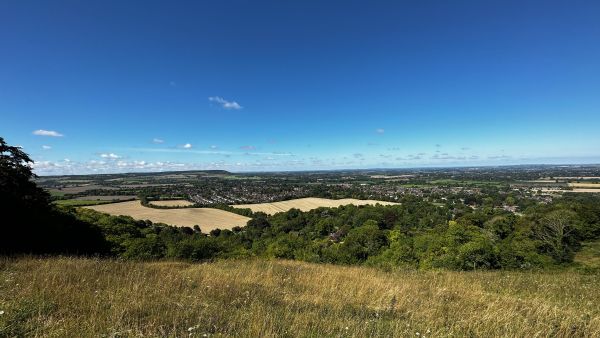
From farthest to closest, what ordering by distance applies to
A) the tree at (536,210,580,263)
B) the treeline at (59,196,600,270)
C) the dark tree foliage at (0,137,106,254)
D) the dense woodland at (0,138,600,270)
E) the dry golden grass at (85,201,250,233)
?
the dry golden grass at (85,201,250,233) → the tree at (536,210,580,263) → the treeline at (59,196,600,270) → the dense woodland at (0,138,600,270) → the dark tree foliage at (0,137,106,254)

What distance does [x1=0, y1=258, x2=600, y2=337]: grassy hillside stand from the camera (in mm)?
A: 3850

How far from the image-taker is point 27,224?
14.0 m

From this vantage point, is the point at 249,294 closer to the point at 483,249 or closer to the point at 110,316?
the point at 110,316

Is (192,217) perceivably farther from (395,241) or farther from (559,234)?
(559,234)

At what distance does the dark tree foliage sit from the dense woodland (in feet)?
0.14

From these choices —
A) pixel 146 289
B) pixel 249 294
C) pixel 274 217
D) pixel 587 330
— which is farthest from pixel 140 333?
pixel 274 217

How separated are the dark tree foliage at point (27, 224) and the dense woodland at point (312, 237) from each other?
4cm

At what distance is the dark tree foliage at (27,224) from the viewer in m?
13.2

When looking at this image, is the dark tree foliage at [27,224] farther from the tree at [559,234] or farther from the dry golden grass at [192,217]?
the dry golden grass at [192,217]

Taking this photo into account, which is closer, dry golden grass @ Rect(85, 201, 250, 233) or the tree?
the tree

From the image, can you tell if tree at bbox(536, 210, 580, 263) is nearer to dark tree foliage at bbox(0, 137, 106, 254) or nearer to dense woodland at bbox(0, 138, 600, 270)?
dense woodland at bbox(0, 138, 600, 270)

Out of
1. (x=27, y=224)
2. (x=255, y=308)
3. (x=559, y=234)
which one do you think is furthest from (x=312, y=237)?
(x=255, y=308)

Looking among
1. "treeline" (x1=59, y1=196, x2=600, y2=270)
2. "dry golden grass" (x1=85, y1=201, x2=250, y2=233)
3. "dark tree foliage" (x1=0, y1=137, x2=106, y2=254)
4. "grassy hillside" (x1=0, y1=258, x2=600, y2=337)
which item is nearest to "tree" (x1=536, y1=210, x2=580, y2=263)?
"treeline" (x1=59, y1=196, x2=600, y2=270)

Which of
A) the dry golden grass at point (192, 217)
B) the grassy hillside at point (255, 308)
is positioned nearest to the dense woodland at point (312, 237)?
the dry golden grass at point (192, 217)
